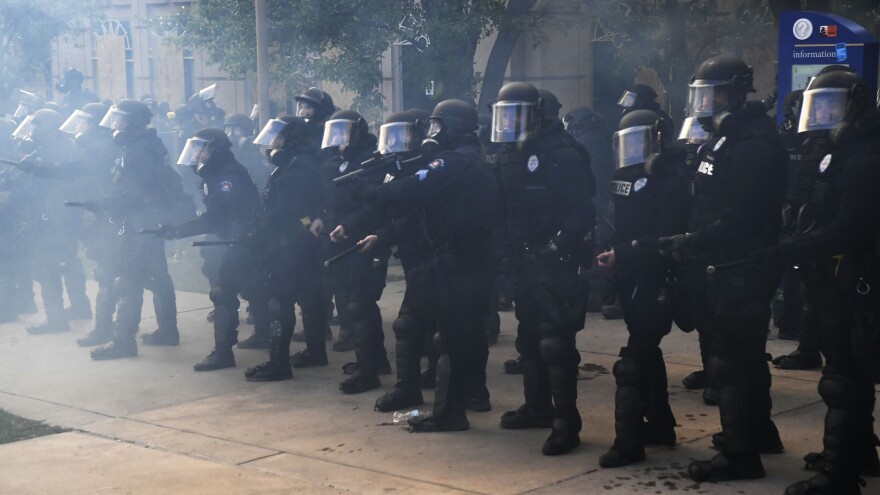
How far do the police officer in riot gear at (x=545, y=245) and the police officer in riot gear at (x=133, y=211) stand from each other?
→ 391 centimetres

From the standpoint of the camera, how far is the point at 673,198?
6.48m

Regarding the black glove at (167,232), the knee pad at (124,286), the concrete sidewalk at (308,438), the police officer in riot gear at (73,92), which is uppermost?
the police officer in riot gear at (73,92)

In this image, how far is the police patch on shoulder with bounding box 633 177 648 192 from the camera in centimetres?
646

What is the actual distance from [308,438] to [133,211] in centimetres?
346

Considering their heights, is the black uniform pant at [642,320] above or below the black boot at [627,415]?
above

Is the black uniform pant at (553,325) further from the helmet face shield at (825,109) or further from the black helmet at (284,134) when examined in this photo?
the black helmet at (284,134)

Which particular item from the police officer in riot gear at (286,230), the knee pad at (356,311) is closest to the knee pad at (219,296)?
the police officer in riot gear at (286,230)

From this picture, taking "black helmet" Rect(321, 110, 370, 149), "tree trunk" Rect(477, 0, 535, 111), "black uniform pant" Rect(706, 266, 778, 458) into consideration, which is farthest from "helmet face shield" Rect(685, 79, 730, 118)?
"tree trunk" Rect(477, 0, 535, 111)

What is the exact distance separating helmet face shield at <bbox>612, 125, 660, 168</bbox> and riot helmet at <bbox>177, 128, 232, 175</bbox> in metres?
3.77

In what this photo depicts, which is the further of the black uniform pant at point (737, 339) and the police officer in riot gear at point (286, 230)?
the police officer in riot gear at point (286, 230)

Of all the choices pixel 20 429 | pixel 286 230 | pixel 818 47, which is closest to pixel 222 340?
pixel 286 230

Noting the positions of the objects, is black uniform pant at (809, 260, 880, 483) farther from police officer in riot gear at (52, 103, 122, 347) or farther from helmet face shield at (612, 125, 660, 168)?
police officer in riot gear at (52, 103, 122, 347)

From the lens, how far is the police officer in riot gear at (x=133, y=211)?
1003 cm

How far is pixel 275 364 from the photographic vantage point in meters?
8.98
